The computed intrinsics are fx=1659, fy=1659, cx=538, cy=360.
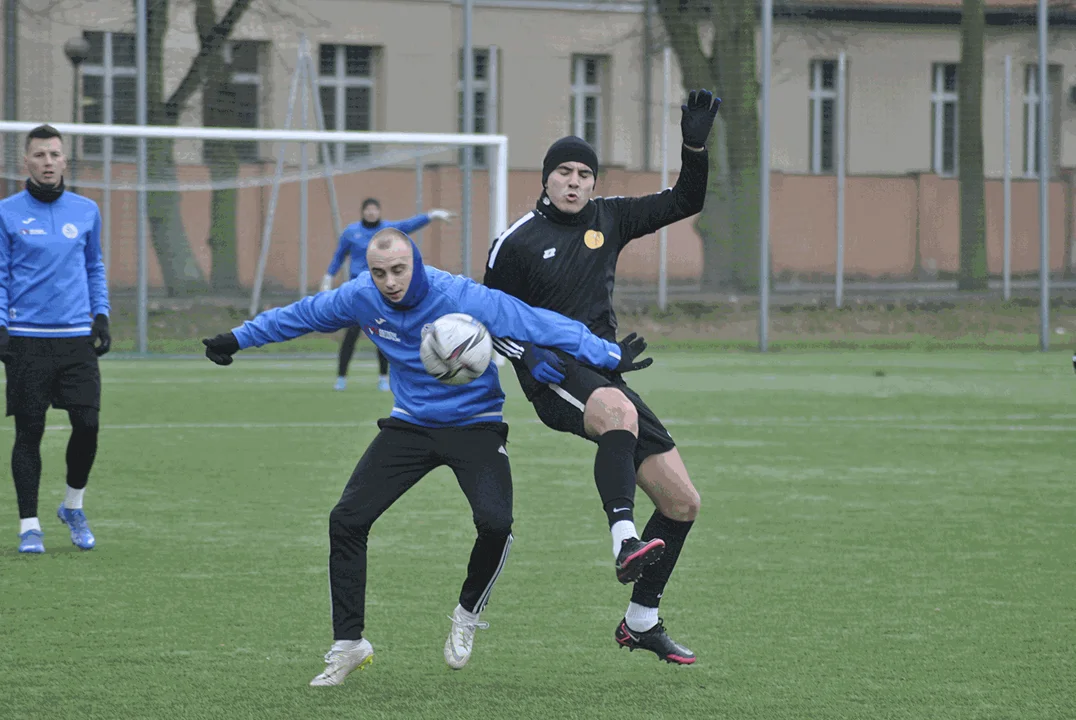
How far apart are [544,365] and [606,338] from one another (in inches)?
26.6

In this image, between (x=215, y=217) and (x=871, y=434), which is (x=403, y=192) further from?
(x=871, y=434)

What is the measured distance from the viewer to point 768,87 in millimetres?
25172

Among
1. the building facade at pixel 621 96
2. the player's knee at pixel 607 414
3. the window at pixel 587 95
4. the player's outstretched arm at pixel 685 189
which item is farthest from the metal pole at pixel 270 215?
the player's knee at pixel 607 414

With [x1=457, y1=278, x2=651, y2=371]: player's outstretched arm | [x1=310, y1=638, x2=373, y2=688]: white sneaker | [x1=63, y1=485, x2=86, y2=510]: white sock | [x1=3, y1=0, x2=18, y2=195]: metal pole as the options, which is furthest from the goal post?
[x1=310, y1=638, x2=373, y2=688]: white sneaker

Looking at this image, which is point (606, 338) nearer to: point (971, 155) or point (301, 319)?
point (301, 319)

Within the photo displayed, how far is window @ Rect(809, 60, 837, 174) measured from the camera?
95.6ft

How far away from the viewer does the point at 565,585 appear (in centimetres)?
717

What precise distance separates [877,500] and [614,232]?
4.17 m

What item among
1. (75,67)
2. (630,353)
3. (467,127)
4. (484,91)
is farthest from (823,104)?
(630,353)

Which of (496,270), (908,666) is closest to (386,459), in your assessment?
(496,270)

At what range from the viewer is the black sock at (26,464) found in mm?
7980

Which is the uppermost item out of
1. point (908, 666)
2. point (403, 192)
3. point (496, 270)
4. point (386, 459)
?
point (403, 192)

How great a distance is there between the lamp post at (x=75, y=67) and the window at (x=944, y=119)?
1447 cm

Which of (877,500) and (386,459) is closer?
(386,459)
